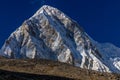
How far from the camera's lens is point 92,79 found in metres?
199

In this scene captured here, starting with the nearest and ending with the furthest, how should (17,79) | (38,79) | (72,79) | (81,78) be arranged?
(17,79) → (38,79) → (72,79) → (81,78)

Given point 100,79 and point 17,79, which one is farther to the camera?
point 100,79

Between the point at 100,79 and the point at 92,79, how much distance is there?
374 centimetres

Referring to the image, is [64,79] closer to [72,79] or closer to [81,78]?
[72,79]

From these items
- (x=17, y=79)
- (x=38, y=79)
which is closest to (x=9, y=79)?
(x=17, y=79)

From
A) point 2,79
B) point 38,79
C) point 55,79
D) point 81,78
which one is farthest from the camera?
point 81,78

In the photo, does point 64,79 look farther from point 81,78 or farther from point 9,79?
point 9,79

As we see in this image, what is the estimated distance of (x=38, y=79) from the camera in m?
161

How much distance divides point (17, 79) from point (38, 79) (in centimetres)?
2259

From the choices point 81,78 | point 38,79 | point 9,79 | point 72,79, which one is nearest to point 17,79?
point 9,79

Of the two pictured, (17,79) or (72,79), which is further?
(72,79)

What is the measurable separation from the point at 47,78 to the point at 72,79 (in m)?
17.6

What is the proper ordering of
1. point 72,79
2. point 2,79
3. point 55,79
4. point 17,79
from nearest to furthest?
point 2,79 → point 17,79 → point 55,79 → point 72,79

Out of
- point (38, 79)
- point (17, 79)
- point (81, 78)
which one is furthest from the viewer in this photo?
point (81, 78)
